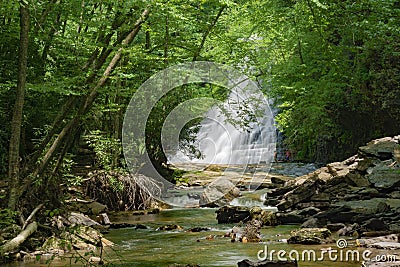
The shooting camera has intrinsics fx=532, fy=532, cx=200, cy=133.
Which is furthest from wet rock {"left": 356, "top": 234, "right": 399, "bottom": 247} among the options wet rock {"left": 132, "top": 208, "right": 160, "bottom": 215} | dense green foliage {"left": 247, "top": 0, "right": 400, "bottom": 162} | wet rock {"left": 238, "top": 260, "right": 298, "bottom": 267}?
dense green foliage {"left": 247, "top": 0, "right": 400, "bottom": 162}

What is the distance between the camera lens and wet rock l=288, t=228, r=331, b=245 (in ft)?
24.3

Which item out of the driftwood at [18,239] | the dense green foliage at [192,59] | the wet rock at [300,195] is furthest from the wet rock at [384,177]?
the driftwood at [18,239]

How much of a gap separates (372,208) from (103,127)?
8.50m

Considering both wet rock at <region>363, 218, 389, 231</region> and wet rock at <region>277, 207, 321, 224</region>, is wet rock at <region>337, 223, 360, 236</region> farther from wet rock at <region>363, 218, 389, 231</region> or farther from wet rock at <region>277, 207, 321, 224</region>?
wet rock at <region>277, 207, 321, 224</region>

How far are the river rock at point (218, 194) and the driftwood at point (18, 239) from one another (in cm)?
767

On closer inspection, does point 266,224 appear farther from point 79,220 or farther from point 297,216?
point 79,220

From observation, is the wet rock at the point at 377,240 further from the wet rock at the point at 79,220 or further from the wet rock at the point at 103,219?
the wet rock at the point at 103,219

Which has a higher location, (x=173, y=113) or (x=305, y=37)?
(x=305, y=37)

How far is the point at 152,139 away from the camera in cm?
1608

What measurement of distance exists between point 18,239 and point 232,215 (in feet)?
16.7

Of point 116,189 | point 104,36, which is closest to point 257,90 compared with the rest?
point 116,189

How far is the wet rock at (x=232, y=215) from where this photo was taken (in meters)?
10.6

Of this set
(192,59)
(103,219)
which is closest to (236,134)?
(192,59)

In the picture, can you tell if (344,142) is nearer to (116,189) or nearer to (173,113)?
(173,113)
